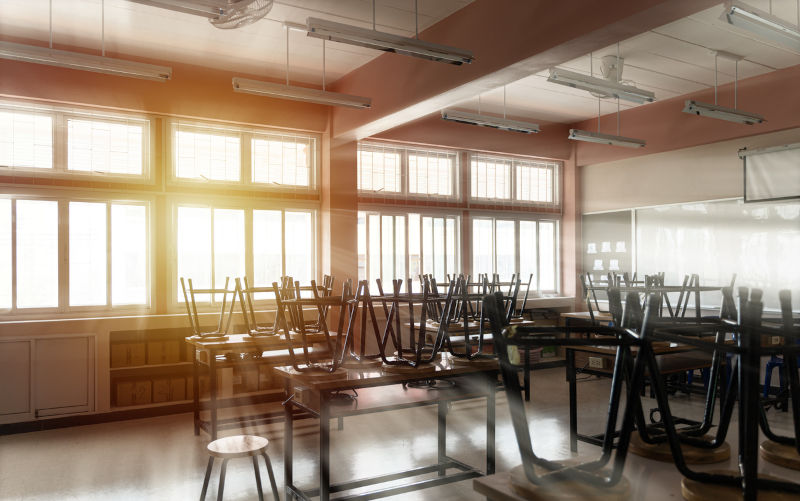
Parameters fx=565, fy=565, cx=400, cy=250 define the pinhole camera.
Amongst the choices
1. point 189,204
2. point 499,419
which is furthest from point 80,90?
point 499,419

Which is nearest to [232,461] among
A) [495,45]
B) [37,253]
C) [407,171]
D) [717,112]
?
[37,253]

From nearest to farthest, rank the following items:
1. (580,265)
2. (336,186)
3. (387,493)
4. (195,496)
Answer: (387,493) < (195,496) < (336,186) < (580,265)

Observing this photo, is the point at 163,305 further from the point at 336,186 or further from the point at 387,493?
the point at 387,493

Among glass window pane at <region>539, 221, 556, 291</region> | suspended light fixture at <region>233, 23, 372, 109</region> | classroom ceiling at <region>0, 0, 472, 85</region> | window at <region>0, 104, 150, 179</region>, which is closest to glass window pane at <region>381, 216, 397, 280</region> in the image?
classroom ceiling at <region>0, 0, 472, 85</region>

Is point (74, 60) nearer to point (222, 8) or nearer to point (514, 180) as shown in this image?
point (222, 8)

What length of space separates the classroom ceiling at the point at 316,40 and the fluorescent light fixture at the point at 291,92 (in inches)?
23.0

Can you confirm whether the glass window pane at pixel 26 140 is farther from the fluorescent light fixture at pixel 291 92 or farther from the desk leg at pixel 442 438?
the desk leg at pixel 442 438

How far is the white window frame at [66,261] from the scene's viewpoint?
529 cm

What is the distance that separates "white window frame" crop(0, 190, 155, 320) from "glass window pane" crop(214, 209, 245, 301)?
67cm

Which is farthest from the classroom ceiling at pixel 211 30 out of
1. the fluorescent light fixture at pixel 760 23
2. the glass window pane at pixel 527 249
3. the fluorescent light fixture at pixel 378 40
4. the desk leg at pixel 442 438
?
the glass window pane at pixel 527 249

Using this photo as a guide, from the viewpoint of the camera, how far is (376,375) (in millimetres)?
2844

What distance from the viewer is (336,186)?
6746mm

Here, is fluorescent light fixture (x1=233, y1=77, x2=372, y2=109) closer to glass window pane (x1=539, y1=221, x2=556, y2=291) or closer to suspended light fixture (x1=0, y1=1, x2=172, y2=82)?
suspended light fixture (x1=0, y1=1, x2=172, y2=82)

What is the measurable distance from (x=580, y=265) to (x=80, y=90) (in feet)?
22.8
